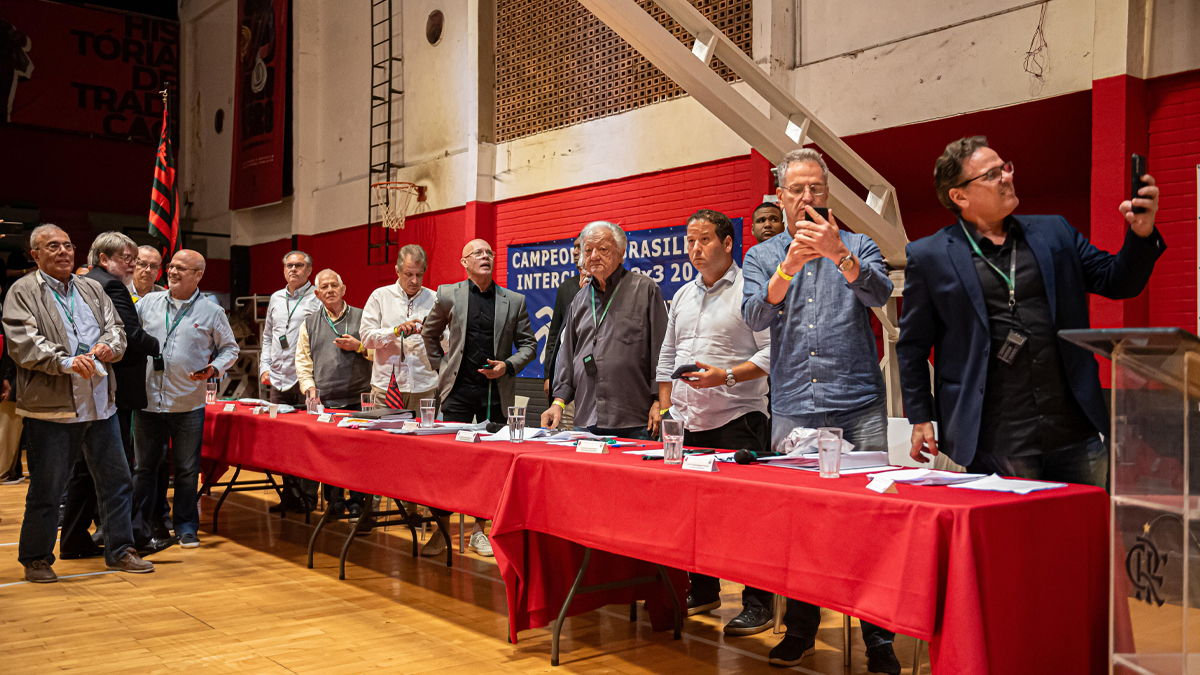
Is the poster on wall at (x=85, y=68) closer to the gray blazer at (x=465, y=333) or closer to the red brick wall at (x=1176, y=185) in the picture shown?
the gray blazer at (x=465, y=333)

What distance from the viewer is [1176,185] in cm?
459

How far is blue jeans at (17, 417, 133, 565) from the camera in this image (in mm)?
3873

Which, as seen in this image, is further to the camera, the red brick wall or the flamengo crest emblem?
the red brick wall

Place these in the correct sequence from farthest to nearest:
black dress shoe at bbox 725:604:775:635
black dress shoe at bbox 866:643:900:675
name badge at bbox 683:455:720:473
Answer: black dress shoe at bbox 725:604:775:635, black dress shoe at bbox 866:643:900:675, name badge at bbox 683:455:720:473

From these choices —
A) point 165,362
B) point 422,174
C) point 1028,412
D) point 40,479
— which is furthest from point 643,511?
point 422,174

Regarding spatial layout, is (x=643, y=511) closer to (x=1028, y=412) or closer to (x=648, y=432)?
(x=1028, y=412)

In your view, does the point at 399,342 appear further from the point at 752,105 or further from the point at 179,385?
the point at 752,105

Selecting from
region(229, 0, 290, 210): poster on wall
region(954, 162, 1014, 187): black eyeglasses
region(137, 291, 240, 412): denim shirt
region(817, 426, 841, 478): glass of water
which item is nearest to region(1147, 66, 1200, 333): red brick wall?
region(954, 162, 1014, 187): black eyeglasses

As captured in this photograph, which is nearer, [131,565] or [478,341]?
[131,565]

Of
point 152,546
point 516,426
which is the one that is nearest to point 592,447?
point 516,426

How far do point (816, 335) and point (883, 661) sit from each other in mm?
1032

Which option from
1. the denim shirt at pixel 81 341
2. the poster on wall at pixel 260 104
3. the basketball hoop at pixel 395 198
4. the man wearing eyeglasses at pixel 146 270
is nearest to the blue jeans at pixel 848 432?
the denim shirt at pixel 81 341

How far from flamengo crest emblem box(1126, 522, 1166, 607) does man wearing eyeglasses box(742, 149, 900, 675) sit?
0.90 metres

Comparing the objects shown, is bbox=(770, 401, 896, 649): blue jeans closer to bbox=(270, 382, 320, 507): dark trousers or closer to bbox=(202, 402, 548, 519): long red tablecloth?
bbox=(202, 402, 548, 519): long red tablecloth
